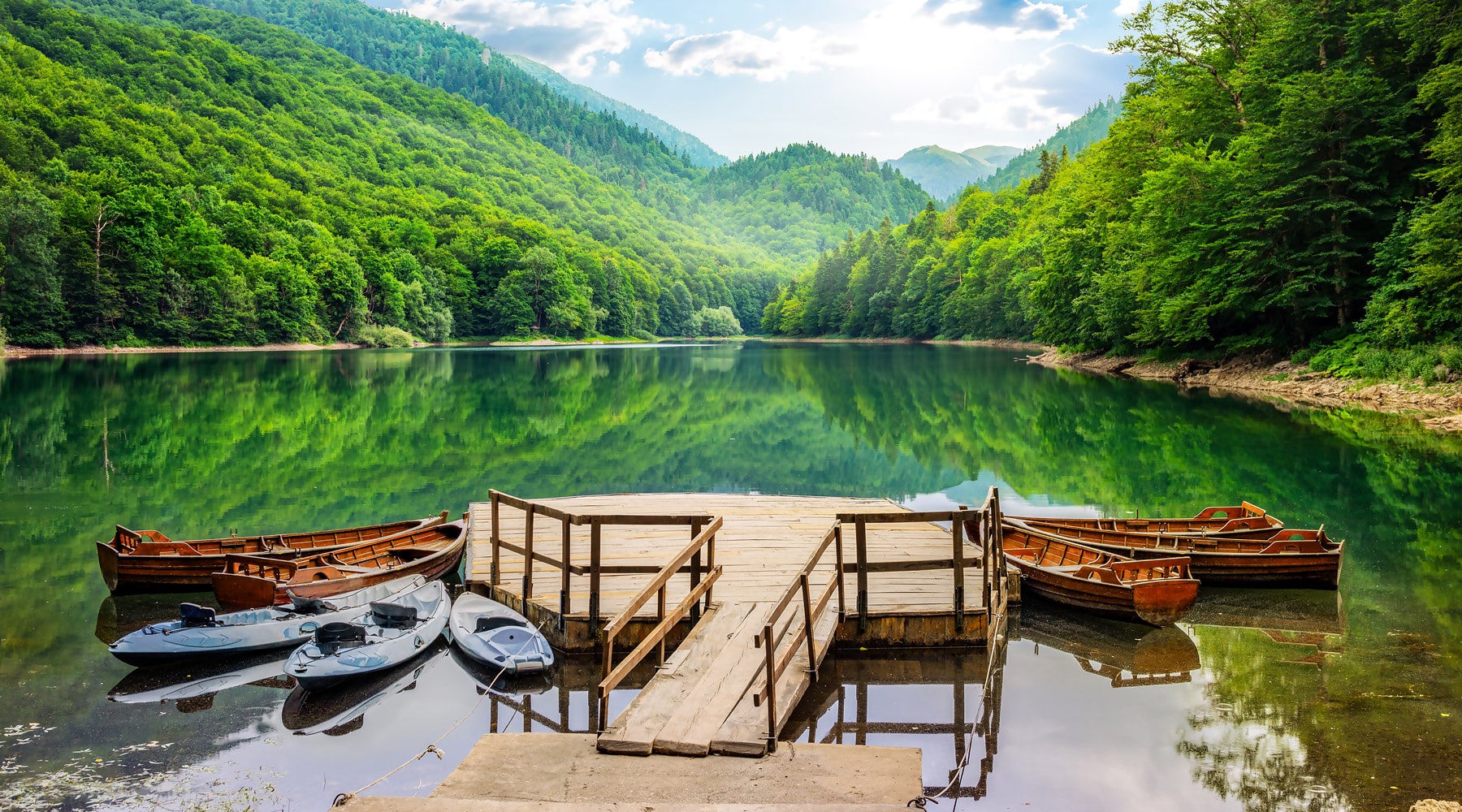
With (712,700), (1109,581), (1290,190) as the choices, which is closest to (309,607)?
(712,700)

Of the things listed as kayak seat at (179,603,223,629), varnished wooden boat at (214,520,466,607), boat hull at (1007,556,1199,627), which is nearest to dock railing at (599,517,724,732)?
varnished wooden boat at (214,520,466,607)

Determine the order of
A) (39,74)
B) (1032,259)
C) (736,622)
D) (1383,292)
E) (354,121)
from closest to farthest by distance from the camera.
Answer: (736,622) < (1383,292) < (1032,259) < (39,74) < (354,121)

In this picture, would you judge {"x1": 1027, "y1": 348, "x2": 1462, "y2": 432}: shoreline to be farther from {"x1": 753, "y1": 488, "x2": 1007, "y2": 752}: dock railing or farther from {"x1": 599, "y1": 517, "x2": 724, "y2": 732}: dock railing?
{"x1": 599, "y1": 517, "x2": 724, "y2": 732}: dock railing

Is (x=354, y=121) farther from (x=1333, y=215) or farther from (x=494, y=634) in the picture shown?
(x=494, y=634)

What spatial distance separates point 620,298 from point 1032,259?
82.4m

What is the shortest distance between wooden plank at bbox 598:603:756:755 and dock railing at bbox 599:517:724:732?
0.23m

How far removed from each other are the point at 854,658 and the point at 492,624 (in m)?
4.06

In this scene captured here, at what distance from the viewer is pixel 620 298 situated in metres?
150

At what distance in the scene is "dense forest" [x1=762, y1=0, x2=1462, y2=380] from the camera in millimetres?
31125

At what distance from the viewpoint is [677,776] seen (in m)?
5.87

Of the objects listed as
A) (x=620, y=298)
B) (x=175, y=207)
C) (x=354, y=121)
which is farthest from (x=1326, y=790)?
(x=354, y=121)

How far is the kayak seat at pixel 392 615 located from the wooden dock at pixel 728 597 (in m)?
1.13

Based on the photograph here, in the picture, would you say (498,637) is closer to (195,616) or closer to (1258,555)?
(195,616)

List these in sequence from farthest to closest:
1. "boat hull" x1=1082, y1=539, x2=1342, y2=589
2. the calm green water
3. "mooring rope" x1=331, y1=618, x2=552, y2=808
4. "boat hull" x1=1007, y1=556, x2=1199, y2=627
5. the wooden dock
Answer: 1. "boat hull" x1=1082, y1=539, x2=1342, y2=589
2. "boat hull" x1=1007, y1=556, x2=1199, y2=627
3. the calm green water
4. the wooden dock
5. "mooring rope" x1=331, y1=618, x2=552, y2=808
